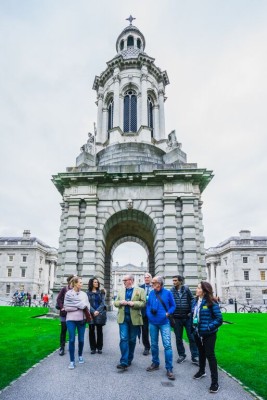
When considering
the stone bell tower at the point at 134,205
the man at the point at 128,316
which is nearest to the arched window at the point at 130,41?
the stone bell tower at the point at 134,205

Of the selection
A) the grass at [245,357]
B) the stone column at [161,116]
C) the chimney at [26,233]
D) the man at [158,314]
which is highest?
the stone column at [161,116]

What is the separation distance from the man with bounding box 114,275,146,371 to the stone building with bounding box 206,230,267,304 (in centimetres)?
5721

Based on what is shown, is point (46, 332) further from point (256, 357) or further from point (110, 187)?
point (110, 187)

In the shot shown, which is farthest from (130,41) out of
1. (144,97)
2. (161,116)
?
(161,116)

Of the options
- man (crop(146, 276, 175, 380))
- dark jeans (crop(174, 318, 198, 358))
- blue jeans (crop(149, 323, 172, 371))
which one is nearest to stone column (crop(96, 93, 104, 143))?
dark jeans (crop(174, 318, 198, 358))

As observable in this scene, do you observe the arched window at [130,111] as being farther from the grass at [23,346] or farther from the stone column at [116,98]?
the grass at [23,346]

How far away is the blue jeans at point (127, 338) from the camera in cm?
696

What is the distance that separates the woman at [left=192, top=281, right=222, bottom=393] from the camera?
19.1ft

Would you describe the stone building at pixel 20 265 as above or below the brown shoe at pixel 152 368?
above

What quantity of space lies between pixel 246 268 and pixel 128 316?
58.4m

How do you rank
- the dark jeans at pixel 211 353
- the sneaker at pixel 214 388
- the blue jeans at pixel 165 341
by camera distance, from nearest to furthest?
the sneaker at pixel 214 388, the dark jeans at pixel 211 353, the blue jeans at pixel 165 341

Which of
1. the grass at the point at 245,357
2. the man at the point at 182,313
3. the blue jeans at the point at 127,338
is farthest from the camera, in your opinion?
the man at the point at 182,313

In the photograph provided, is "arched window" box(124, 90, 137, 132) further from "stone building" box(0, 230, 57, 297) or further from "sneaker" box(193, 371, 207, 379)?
"stone building" box(0, 230, 57, 297)

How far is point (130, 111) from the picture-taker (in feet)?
84.3
